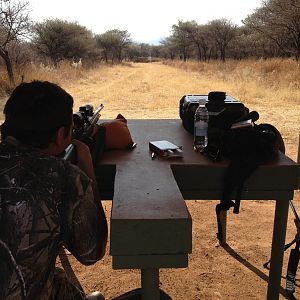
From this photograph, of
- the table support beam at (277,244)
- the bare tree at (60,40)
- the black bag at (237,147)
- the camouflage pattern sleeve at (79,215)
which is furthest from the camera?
the bare tree at (60,40)

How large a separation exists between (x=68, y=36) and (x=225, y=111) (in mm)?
30614

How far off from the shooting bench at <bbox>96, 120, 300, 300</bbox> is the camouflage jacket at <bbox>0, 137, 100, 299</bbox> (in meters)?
0.11

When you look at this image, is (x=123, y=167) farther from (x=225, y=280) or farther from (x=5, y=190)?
(x=225, y=280)

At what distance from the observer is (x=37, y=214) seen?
1144 millimetres

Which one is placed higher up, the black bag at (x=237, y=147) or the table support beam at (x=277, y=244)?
the black bag at (x=237, y=147)

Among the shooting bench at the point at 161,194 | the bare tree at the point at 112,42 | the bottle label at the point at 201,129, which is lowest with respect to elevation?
the bare tree at the point at 112,42

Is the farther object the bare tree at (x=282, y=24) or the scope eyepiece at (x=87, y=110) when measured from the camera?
the bare tree at (x=282, y=24)

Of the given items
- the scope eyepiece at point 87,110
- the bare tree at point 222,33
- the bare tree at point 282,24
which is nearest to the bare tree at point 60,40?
the bare tree at point 222,33

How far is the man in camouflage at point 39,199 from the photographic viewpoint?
113 cm

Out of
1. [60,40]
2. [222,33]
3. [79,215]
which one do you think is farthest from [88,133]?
[222,33]

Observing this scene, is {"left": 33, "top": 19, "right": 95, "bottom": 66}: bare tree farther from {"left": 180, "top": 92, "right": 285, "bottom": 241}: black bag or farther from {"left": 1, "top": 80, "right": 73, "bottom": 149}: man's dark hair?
{"left": 1, "top": 80, "right": 73, "bottom": 149}: man's dark hair

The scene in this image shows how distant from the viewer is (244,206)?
12.5 ft

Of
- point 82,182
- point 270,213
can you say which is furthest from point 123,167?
point 270,213

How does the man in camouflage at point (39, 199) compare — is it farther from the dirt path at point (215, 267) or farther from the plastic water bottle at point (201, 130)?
the dirt path at point (215, 267)
